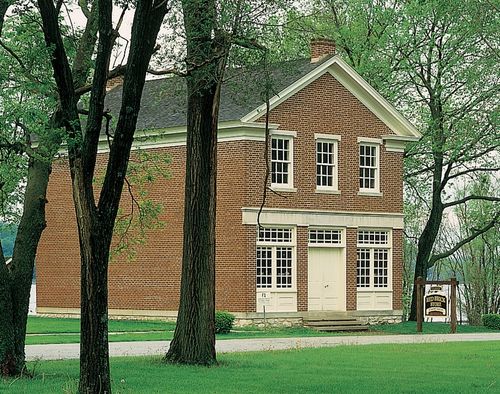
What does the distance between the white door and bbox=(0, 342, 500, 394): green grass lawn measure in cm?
1413

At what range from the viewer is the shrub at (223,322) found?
1534 inches

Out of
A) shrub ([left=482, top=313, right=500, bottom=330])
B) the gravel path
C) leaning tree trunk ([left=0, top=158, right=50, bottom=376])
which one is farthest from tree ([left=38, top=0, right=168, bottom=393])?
shrub ([left=482, top=313, right=500, bottom=330])

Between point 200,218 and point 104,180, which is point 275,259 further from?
point 104,180

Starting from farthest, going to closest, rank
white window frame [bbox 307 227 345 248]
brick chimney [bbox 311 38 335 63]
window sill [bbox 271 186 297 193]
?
brick chimney [bbox 311 38 335 63] < white window frame [bbox 307 227 345 248] < window sill [bbox 271 186 297 193]

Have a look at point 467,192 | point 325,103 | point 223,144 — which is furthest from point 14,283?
point 467,192

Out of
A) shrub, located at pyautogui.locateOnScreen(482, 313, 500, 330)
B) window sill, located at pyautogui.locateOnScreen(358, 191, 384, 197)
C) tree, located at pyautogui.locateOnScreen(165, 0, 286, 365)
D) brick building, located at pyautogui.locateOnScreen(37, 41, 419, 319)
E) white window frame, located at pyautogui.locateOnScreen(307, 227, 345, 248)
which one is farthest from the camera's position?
shrub, located at pyautogui.locateOnScreen(482, 313, 500, 330)

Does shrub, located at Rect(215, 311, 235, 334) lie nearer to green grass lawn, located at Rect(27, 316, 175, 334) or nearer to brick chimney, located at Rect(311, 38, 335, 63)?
green grass lawn, located at Rect(27, 316, 175, 334)

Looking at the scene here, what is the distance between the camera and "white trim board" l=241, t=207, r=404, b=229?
4275cm

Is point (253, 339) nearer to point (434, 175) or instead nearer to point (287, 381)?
point (287, 381)

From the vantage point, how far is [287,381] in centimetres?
2231

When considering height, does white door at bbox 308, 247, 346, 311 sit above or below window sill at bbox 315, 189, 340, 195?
below

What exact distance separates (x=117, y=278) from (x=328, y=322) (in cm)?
819

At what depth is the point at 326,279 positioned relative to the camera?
45.1 m

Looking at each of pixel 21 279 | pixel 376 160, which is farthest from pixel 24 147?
pixel 376 160
